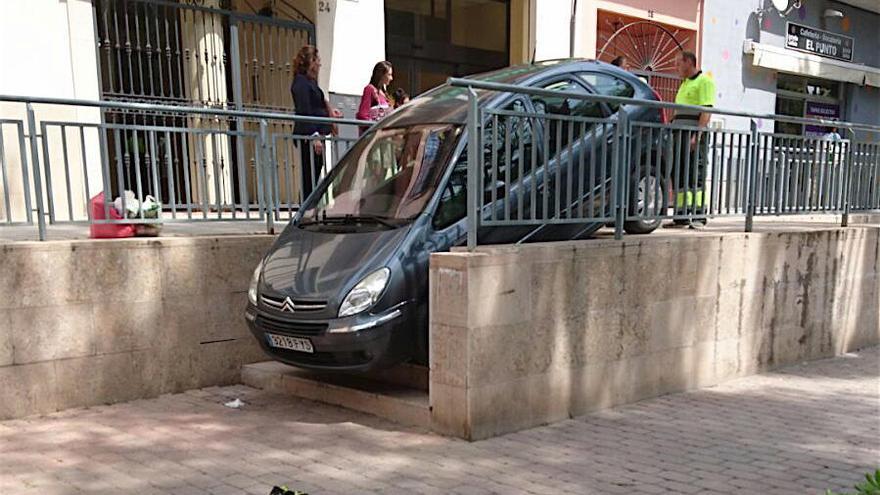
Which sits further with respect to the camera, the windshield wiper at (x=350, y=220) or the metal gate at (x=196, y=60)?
the metal gate at (x=196, y=60)

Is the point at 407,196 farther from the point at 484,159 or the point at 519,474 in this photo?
the point at 519,474

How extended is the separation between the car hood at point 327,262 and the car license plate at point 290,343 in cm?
29

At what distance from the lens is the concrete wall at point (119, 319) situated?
4.71m

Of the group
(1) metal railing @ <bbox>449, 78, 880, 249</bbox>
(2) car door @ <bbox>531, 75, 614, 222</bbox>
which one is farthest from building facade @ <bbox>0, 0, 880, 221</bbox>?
(2) car door @ <bbox>531, 75, 614, 222</bbox>

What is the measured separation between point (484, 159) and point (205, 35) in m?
6.03

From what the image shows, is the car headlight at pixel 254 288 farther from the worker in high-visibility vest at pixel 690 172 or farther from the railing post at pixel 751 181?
the railing post at pixel 751 181

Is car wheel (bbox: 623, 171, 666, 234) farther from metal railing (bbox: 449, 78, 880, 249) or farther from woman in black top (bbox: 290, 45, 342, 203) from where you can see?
woman in black top (bbox: 290, 45, 342, 203)

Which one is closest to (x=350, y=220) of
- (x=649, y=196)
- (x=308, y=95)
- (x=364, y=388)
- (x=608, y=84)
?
(x=364, y=388)

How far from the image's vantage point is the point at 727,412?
5133mm

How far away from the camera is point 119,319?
5102mm

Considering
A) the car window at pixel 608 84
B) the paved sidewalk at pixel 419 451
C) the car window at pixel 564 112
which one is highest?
the car window at pixel 608 84

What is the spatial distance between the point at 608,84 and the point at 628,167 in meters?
1.13

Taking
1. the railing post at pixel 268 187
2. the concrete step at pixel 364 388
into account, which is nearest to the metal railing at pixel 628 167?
the concrete step at pixel 364 388

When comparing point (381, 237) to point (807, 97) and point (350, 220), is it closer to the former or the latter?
point (350, 220)
